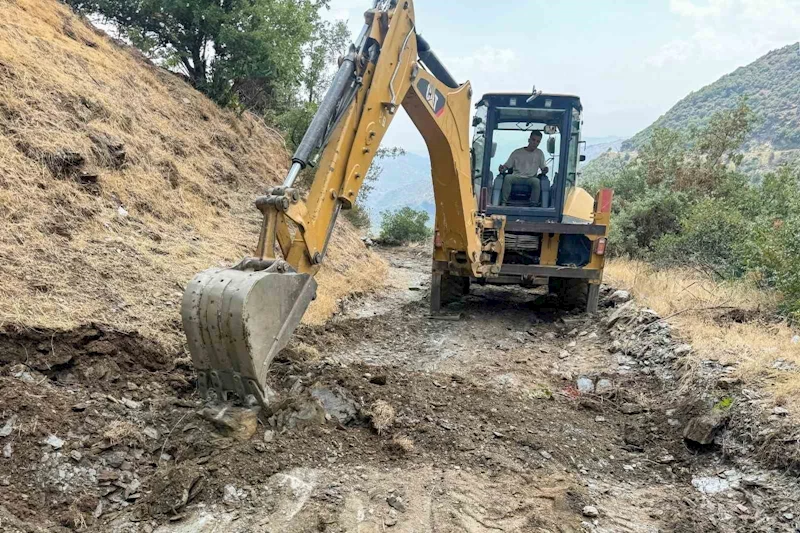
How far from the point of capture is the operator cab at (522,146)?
7594mm

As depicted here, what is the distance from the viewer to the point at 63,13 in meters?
10.5

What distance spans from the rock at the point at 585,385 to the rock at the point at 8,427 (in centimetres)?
417

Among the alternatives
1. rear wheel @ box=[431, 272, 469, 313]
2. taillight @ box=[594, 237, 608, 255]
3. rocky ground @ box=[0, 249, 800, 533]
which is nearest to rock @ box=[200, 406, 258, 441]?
rocky ground @ box=[0, 249, 800, 533]

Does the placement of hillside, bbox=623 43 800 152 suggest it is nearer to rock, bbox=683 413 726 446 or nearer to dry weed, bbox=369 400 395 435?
rock, bbox=683 413 726 446

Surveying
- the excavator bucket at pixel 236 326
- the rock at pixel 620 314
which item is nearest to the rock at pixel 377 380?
the excavator bucket at pixel 236 326

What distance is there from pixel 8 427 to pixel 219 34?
9.82 meters

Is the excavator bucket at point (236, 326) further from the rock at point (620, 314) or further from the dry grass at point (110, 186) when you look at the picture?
the rock at point (620, 314)

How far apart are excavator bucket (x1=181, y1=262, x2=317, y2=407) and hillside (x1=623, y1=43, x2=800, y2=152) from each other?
5166 cm

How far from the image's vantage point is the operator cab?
7594mm

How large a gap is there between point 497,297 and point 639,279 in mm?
2099

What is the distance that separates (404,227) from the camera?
19422mm

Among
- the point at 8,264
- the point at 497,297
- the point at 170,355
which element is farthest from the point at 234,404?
the point at 497,297

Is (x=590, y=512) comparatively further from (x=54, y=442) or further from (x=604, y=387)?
(x=54, y=442)

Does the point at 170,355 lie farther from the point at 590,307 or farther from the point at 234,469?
the point at 590,307
